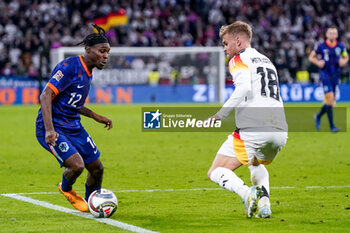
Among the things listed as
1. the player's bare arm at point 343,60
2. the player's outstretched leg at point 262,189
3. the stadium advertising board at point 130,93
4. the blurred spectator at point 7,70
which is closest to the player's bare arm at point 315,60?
the player's bare arm at point 343,60

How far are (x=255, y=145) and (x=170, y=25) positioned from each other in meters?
29.9

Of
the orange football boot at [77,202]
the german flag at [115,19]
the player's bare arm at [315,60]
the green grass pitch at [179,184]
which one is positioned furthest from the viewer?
the german flag at [115,19]

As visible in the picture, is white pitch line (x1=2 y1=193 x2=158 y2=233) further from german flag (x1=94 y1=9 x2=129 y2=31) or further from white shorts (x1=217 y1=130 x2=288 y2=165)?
german flag (x1=94 y1=9 x2=129 y2=31)

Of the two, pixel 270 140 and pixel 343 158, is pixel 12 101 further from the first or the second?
pixel 270 140

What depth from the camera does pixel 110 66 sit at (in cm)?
3014

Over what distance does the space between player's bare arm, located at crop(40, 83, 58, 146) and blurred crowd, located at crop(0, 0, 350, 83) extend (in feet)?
75.0

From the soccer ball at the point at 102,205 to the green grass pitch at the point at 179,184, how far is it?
0.40ft

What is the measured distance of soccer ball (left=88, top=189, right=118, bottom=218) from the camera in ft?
23.0

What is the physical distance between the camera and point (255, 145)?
6594 millimetres

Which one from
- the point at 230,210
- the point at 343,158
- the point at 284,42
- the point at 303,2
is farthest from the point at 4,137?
the point at 303,2

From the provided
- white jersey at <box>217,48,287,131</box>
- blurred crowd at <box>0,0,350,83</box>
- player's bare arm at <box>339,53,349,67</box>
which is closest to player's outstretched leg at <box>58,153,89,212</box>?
white jersey at <box>217,48,287,131</box>

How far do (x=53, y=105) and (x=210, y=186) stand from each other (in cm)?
297

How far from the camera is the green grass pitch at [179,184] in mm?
6699

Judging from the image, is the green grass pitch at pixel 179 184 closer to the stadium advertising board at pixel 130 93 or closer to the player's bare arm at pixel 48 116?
the player's bare arm at pixel 48 116
